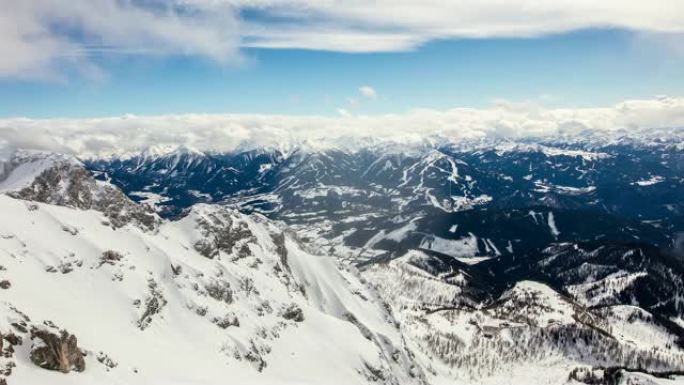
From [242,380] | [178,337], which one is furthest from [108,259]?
[242,380]

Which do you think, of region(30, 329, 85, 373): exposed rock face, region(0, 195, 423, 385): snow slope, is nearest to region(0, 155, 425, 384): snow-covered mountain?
region(30, 329, 85, 373): exposed rock face

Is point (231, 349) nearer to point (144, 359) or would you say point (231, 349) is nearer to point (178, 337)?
point (178, 337)

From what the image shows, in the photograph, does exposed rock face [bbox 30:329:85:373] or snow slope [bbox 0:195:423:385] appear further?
snow slope [bbox 0:195:423:385]

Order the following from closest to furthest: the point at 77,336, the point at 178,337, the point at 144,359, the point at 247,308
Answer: the point at 77,336, the point at 144,359, the point at 178,337, the point at 247,308

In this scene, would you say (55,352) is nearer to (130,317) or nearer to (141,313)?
(130,317)

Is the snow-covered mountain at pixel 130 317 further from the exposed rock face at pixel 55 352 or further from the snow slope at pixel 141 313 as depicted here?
the snow slope at pixel 141 313

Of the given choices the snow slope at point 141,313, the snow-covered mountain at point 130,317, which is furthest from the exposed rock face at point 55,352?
the snow slope at point 141,313

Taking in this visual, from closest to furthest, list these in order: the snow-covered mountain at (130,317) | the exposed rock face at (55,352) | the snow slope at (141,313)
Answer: the exposed rock face at (55,352) → the snow-covered mountain at (130,317) → the snow slope at (141,313)

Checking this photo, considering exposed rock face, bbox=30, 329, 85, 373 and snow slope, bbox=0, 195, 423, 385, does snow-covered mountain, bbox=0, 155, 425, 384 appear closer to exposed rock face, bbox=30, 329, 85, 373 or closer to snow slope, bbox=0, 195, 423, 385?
exposed rock face, bbox=30, 329, 85, 373
